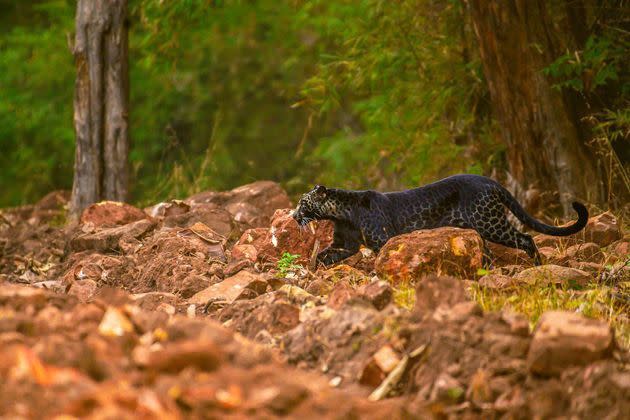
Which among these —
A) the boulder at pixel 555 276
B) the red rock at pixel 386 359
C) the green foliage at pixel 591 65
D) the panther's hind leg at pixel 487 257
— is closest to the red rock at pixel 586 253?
the panther's hind leg at pixel 487 257

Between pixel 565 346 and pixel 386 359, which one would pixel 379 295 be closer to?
pixel 386 359

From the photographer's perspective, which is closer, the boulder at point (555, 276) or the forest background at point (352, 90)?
the boulder at point (555, 276)

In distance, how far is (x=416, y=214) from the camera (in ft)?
23.8

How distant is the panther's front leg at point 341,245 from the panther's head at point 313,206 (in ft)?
0.56

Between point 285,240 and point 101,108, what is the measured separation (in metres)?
5.15

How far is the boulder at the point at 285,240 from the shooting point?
7.46 metres

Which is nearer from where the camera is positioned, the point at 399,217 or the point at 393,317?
the point at 393,317

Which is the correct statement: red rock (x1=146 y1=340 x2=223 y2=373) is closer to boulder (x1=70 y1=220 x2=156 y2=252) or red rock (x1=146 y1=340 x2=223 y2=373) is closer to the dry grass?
the dry grass

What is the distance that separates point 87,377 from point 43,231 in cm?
730

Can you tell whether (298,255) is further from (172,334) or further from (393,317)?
(172,334)

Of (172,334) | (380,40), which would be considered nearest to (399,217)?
(172,334)

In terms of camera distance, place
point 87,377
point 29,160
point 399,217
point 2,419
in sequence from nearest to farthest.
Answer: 1. point 2,419
2. point 87,377
3. point 399,217
4. point 29,160

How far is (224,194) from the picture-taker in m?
10.6

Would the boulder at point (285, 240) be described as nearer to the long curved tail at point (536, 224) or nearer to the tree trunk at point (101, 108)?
the long curved tail at point (536, 224)
